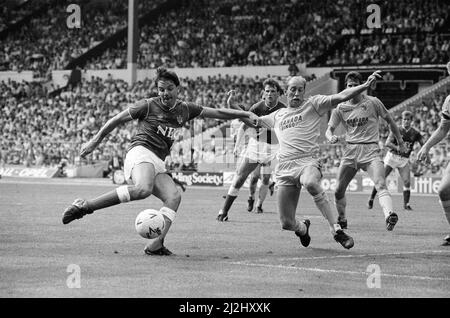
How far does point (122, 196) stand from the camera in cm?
1095

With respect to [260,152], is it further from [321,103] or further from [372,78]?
[372,78]

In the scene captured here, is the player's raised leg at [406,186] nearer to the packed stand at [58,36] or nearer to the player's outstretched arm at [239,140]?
the player's outstretched arm at [239,140]

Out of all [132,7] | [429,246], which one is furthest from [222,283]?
[132,7]

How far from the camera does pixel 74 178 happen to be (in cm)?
4400

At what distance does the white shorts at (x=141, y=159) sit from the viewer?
37.3ft

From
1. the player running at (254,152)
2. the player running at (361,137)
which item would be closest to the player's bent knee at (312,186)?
the player running at (361,137)

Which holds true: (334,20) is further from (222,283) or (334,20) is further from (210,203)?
(222,283)

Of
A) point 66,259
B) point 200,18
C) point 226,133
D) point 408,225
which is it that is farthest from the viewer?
point 200,18

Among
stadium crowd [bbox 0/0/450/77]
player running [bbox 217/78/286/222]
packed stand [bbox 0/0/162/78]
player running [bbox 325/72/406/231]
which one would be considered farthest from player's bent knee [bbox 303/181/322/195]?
packed stand [bbox 0/0/162/78]

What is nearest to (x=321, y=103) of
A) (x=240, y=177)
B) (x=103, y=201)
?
(x=103, y=201)

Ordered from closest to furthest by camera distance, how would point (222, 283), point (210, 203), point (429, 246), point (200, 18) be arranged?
point (222, 283)
point (429, 246)
point (210, 203)
point (200, 18)

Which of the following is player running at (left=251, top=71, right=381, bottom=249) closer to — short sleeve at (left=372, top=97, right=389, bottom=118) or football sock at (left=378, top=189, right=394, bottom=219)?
football sock at (left=378, top=189, right=394, bottom=219)

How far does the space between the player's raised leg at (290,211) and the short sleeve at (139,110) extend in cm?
224

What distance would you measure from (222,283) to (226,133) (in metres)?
35.3
